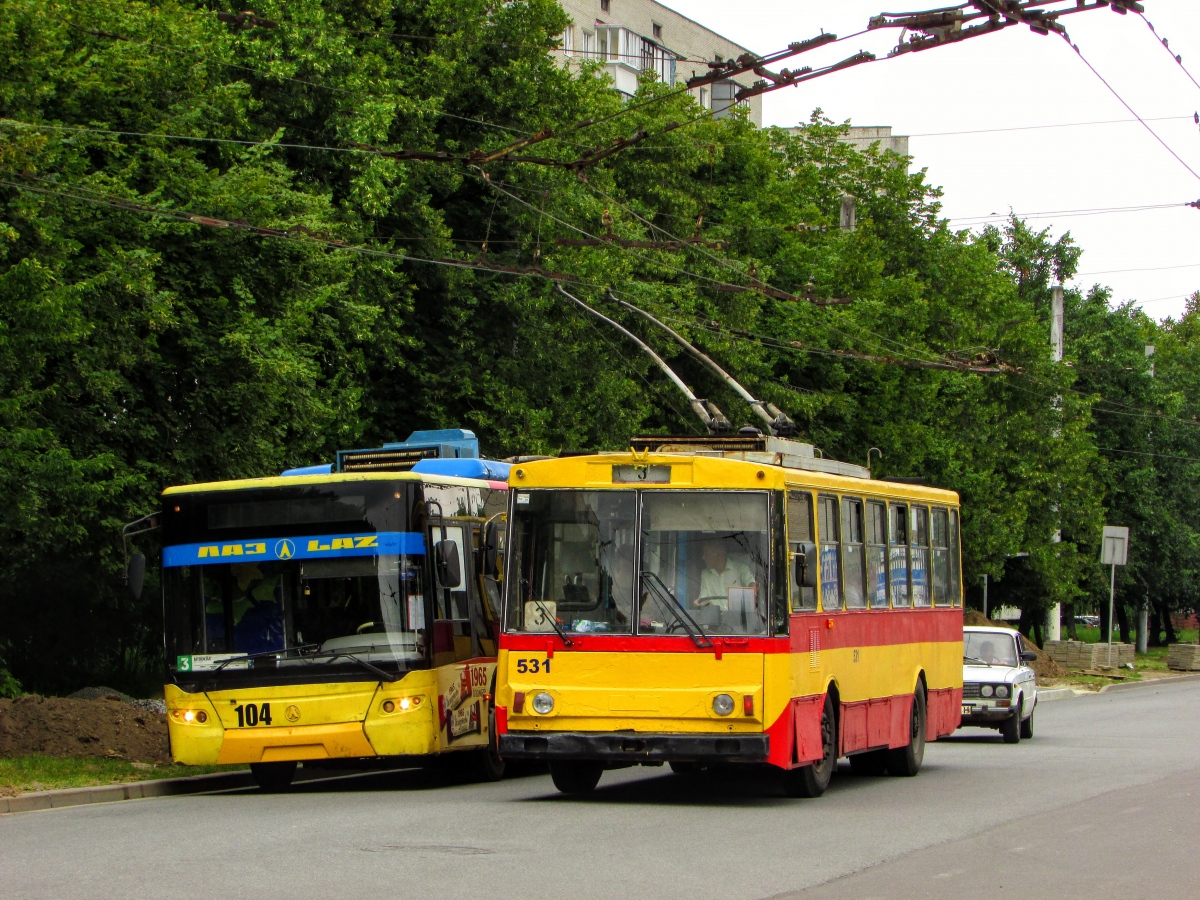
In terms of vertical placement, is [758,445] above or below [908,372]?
below

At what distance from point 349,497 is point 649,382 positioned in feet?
64.9

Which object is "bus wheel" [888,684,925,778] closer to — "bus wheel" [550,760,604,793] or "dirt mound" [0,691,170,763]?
"bus wheel" [550,760,604,793]

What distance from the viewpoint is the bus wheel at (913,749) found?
1727cm

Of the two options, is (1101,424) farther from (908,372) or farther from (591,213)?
(591,213)

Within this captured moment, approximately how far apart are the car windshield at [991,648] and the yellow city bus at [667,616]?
36.8 ft

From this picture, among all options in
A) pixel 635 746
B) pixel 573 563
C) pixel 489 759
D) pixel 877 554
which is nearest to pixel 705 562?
pixel 573 563

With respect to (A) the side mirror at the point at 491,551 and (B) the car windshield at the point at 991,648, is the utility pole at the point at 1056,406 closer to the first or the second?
(B) the car windshield at the point at 991,648

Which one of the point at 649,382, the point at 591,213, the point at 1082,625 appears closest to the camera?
the point at 591,213

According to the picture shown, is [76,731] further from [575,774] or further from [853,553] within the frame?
A: [853,553]

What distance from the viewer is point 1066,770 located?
699 inches

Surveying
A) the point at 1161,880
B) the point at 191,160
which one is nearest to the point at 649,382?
the point at 191,160

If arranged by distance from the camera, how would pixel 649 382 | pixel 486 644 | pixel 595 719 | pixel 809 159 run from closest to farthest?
pixel 595 719 → pixel 486 644 → pixel 649 382 → pixel 809 159

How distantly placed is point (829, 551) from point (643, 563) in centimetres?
210

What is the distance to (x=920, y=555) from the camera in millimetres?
17766
